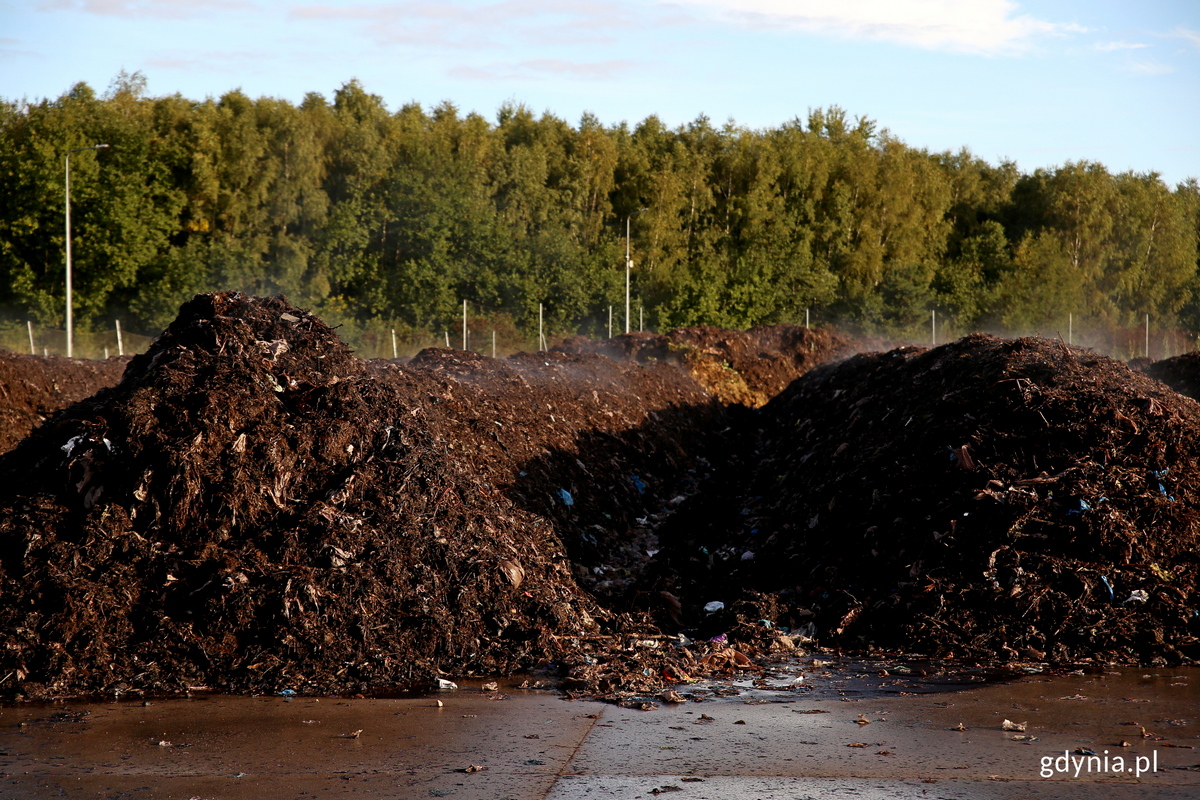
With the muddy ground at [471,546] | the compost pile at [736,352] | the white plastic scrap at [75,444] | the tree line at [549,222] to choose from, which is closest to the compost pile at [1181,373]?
the compost pile at [736,352]

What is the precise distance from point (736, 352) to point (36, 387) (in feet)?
59.3

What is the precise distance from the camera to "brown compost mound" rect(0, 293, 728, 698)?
588 centimetres

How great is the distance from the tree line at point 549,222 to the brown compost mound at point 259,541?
31220 mm

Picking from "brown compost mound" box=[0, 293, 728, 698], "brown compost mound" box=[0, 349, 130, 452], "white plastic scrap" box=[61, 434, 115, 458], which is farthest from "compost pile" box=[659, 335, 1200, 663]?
"brown compost mound" box=[0, 349, 130, 452]

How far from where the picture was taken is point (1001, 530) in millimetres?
7219

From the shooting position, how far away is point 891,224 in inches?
2133

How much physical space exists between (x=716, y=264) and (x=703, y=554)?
1572 inches

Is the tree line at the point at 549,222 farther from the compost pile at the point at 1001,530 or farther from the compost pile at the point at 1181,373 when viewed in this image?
the compost pile at the point at 1001,530

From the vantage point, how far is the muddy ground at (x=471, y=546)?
600 cm

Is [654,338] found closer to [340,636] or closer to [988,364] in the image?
[988,364]

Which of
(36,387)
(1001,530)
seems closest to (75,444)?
(1001,530)

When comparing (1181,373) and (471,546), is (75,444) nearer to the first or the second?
(471,546)

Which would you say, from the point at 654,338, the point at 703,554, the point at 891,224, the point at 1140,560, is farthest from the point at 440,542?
the point at 891,224

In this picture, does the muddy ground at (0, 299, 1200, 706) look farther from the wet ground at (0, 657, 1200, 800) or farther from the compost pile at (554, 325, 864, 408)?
the compost pile at (554, 325, 864, 408)
